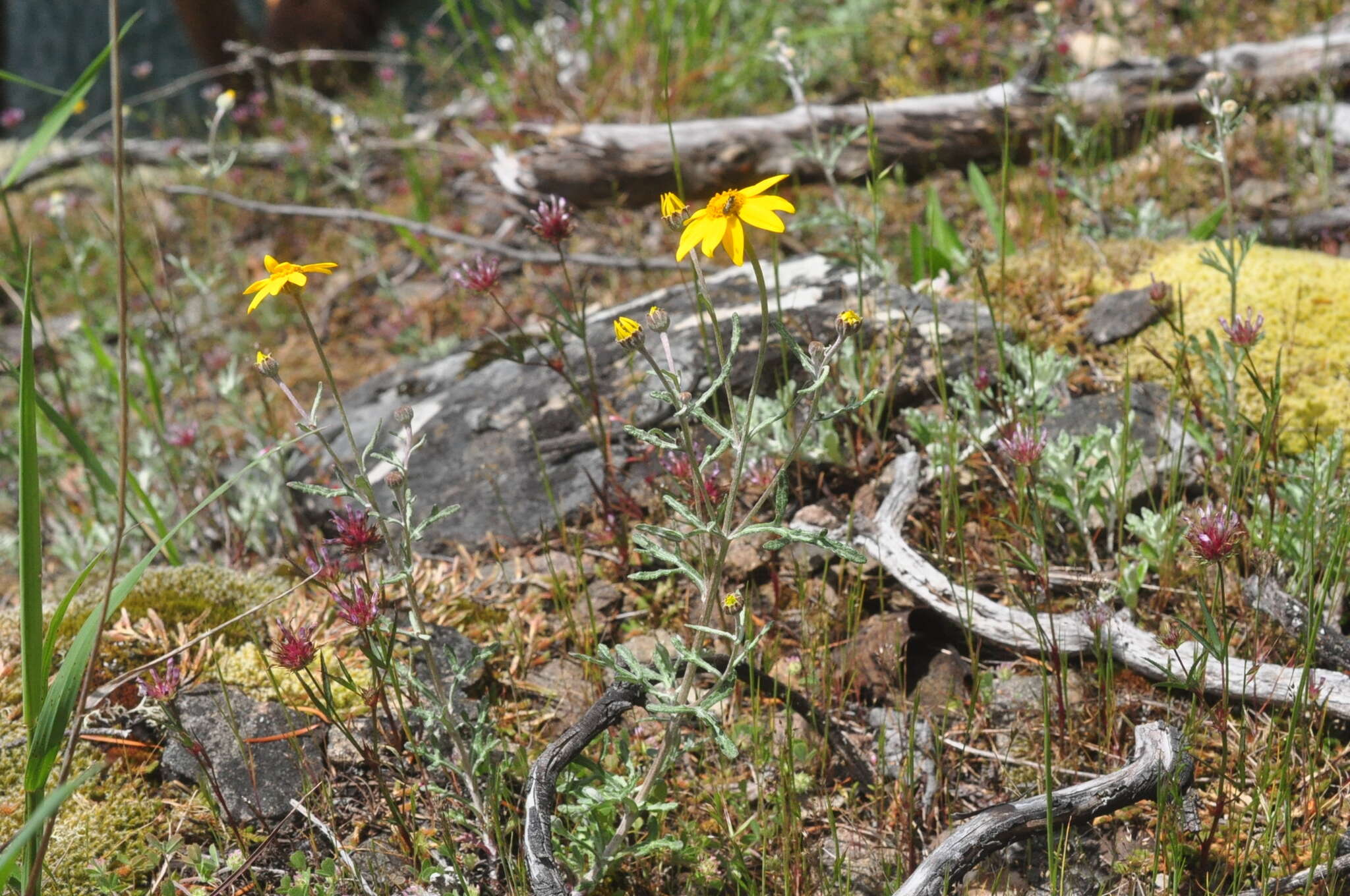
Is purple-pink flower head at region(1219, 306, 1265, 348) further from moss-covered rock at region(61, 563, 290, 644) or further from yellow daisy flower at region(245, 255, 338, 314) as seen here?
moss-covered rock at region(61, 563, 290, 644)

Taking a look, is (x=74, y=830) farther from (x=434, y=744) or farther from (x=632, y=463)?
(x=632, y=463)

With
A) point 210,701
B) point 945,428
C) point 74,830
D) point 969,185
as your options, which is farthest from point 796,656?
point 969,185

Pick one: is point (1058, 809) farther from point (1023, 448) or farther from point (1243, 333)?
point (1243, 333)

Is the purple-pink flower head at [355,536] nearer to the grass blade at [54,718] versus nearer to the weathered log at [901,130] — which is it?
the grass blade at [54,718]

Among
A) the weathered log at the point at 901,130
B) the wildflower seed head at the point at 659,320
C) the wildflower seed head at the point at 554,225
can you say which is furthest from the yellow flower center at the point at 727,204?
the weathered log at the point at 901,130

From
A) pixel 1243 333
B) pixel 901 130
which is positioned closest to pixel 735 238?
pixel 1243 333
